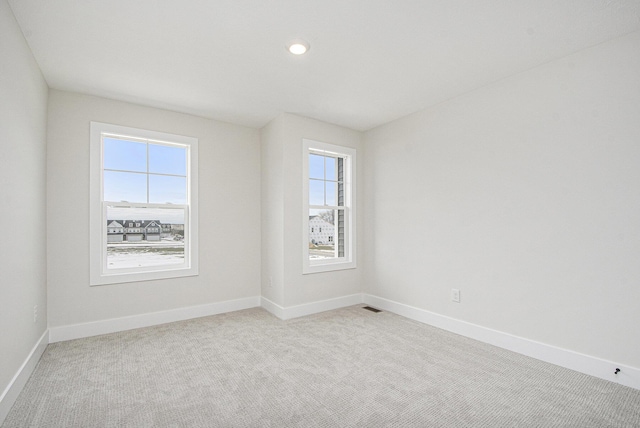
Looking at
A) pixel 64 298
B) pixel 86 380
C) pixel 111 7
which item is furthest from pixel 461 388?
pixel 64 298

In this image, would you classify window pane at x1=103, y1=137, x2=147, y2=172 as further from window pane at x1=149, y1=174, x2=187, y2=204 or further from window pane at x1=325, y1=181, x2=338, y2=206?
window pane at x1=325, y1=181, x2=338, y2=206

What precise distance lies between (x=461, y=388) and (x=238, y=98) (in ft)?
11.0

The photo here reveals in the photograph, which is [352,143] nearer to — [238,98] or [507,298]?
[238,98]

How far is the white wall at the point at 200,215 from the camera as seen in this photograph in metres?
3.19

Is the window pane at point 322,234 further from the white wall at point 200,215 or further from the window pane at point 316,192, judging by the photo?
the white wall at point 200,215

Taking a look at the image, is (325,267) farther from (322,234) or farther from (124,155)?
(124,155)

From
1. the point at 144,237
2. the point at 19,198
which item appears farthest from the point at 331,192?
the point at 19,198

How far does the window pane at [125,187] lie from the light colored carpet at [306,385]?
148cm

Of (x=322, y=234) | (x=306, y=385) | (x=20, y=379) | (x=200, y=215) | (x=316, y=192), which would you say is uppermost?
(x=316, y=192)

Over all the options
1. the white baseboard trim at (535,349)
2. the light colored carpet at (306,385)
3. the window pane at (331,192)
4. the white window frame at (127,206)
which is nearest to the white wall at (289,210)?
the window pane at (331,192)

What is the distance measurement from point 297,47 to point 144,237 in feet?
8.99

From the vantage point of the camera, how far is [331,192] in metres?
4.54

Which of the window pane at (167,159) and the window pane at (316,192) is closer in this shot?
the window pane at (167,159)

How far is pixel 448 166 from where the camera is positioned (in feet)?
11.5
